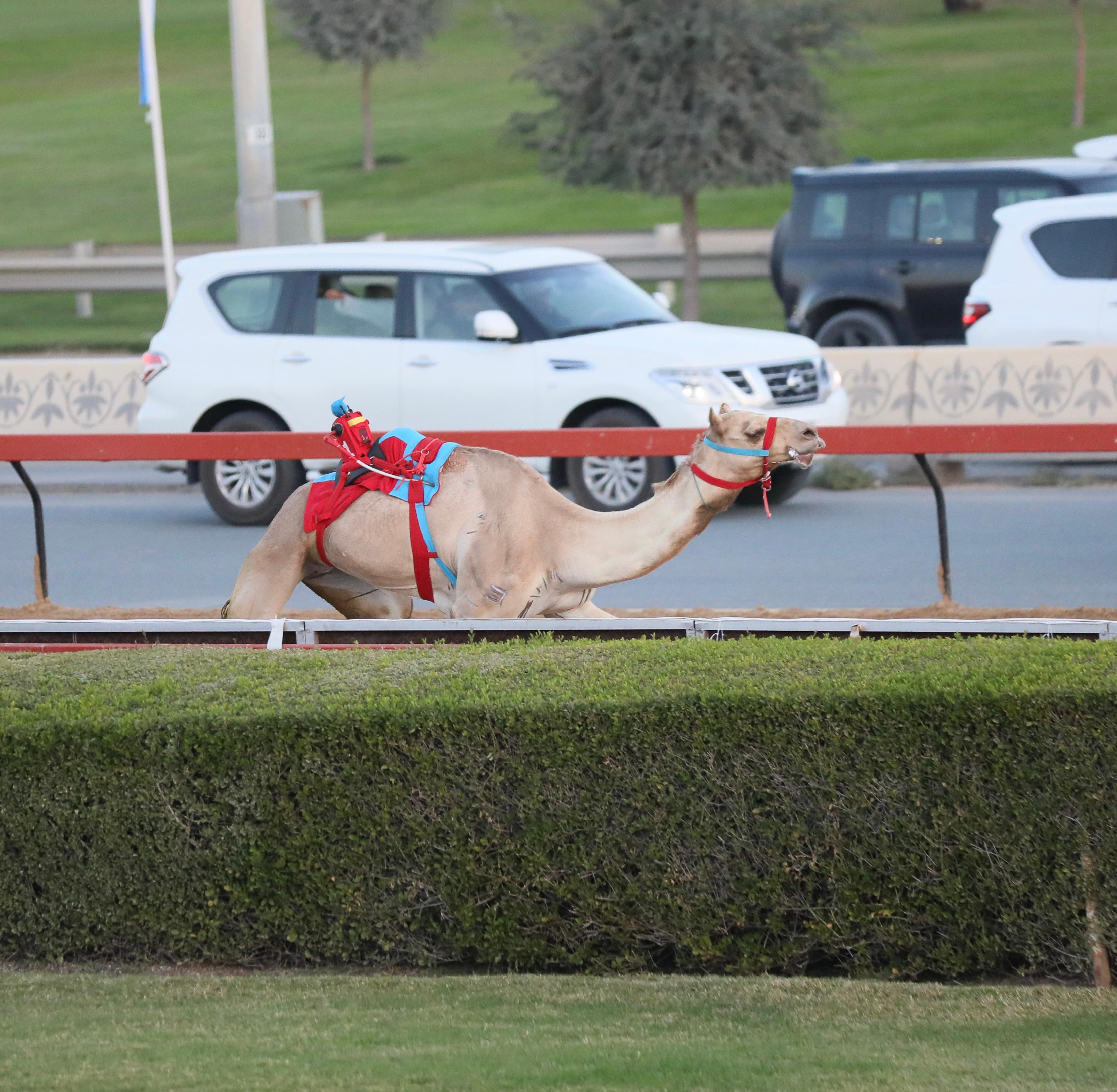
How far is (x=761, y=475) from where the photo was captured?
668 cm

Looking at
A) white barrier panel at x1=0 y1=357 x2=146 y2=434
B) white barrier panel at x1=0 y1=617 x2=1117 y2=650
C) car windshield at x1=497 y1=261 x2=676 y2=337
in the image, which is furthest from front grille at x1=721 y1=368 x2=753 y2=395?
white barrier panel at x1=0 y1=617 x2=1117 y2=650

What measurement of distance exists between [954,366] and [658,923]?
1110 centimetres

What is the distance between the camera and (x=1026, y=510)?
1027 centimetres

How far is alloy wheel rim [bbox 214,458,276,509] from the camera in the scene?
13.5 metres

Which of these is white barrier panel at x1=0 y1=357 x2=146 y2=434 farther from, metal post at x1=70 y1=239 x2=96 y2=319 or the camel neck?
metal post at x1=70 y1=239 x2=96 y2=319

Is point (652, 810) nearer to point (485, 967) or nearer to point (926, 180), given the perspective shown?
point (485, 967)

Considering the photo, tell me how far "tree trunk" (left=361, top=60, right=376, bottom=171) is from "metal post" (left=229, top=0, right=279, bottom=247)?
84.3ft

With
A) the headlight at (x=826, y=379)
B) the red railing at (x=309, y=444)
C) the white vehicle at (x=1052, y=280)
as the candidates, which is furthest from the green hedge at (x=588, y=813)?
the white vehicle at (x=1052, y=280)

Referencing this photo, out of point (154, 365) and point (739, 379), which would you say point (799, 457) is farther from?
point (154, 365)

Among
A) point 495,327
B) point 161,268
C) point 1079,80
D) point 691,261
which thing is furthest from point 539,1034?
point 1079,80

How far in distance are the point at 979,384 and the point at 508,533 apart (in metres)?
9.50

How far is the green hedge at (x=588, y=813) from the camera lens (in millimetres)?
5098

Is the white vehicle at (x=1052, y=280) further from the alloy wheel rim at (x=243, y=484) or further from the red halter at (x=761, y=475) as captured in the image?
the red halter at (x=761, y=475)

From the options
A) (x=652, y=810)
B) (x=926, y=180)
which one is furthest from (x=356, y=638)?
(x=926, y=180)
